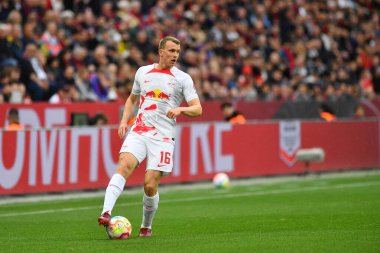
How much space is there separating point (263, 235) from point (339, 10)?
25346mm

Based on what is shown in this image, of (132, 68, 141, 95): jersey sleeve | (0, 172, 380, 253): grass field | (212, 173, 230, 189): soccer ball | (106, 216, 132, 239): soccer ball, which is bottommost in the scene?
(212, 173, 230, 189): soccer ball

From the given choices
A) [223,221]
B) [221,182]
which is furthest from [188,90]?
[221,182]

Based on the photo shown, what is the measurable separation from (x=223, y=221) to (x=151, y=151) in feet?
9.07

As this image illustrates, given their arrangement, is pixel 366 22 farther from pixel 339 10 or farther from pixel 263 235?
pixel 263 235

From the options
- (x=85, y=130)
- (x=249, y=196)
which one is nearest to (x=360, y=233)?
(x=249, y=196)

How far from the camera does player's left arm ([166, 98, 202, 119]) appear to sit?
11.3m

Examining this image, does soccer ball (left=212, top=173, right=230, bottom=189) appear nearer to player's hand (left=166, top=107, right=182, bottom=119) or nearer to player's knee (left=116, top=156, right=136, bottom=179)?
player's knee (left=116, top=156, right=136, bottom=179)

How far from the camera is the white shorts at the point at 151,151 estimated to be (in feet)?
38.6

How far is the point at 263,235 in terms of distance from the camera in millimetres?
11953

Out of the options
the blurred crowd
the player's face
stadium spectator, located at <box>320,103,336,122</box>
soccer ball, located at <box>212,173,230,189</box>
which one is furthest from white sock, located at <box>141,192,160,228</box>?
stadium spectator, located at <box>320,103,336,122</box>

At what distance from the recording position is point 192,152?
21562mm

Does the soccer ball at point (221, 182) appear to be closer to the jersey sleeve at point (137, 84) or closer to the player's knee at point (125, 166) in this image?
the jersey sleeve at point (137, 84)

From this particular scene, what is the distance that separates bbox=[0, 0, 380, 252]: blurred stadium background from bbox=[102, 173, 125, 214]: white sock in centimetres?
44

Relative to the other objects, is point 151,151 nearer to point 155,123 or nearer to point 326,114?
point 155,123
